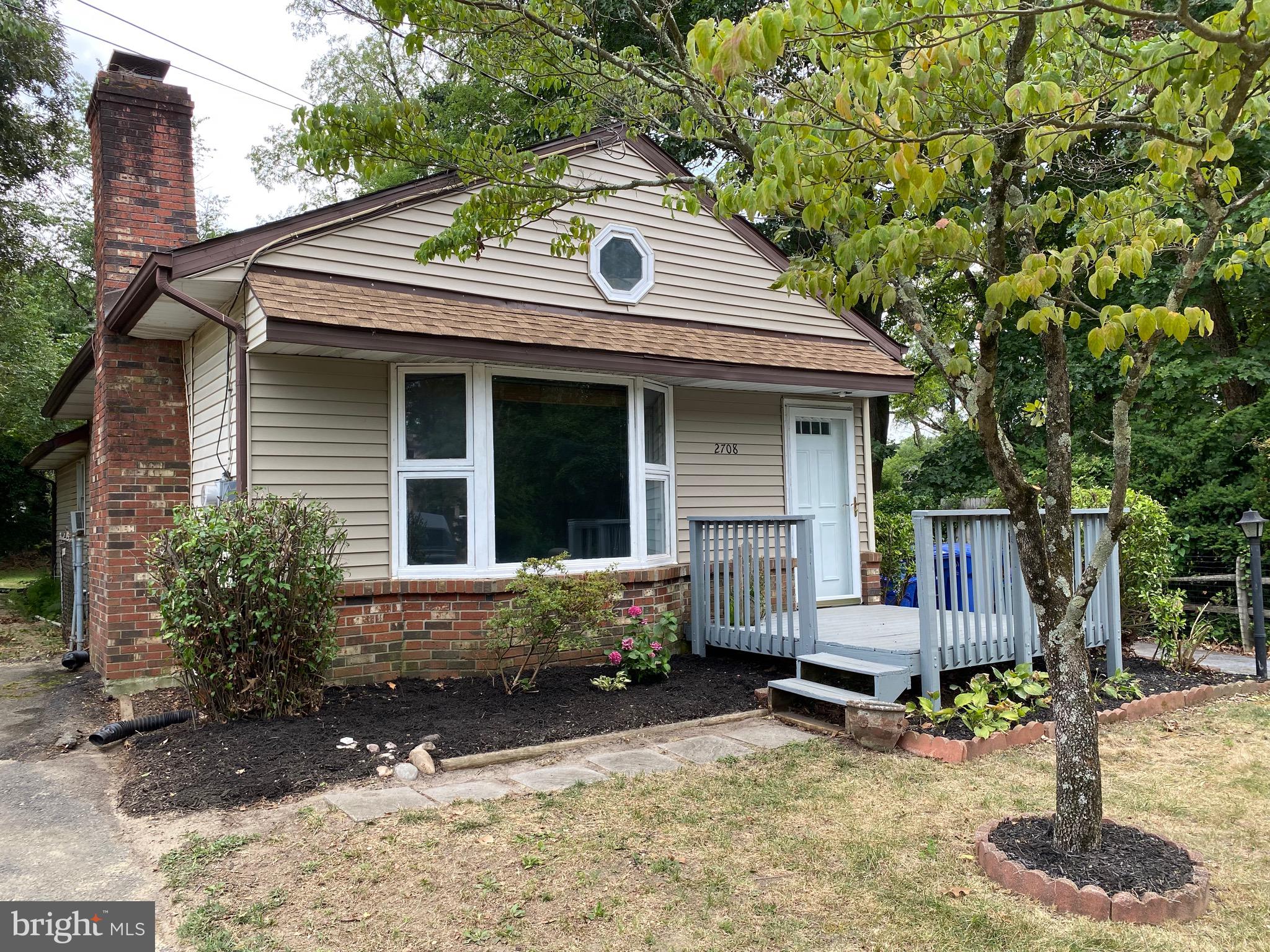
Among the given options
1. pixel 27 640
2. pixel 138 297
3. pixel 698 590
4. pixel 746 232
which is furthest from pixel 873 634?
pixel 27 640

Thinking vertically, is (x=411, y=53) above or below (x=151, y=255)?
above

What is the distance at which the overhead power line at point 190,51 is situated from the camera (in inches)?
415

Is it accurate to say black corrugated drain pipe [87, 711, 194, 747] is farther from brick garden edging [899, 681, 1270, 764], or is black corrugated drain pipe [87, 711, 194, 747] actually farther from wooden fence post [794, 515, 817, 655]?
brick garden edging [899, 681, 1270, 764]

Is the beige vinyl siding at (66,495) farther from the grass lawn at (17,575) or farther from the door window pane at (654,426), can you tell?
the door window pane at (654,426)

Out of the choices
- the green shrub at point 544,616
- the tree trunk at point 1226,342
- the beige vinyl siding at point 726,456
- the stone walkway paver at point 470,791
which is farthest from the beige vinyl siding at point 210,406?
the tree trunk at point 1226,342

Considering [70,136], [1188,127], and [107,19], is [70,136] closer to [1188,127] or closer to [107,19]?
[107,19]

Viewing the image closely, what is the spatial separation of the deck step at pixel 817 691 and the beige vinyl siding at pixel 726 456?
89.5 inches

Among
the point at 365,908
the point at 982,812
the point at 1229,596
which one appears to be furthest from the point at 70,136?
the point at 1229,596

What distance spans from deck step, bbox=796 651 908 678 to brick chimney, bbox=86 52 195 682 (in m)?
5.42

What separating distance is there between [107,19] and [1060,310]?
12.2 metres

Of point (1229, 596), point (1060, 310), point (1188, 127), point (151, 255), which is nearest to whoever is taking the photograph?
point (1060, 310)

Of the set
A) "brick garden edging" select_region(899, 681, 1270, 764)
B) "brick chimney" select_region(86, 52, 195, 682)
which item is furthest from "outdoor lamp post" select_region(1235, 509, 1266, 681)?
"brick chimney" select_region(86, 52, 195, 682)

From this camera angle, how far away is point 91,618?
8367 mm

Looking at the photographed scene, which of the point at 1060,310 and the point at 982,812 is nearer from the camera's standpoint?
the point at 1060,310
